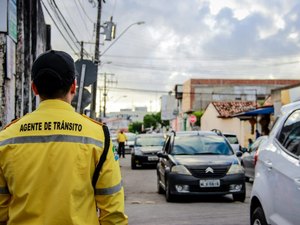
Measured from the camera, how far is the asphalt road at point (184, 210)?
872 centimetres

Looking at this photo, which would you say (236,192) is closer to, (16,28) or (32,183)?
(16,28)

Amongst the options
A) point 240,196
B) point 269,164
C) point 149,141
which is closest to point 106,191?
point 269,164

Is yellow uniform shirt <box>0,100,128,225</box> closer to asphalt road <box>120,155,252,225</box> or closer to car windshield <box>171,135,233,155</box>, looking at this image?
asphalt road <box>120,155,252,225</box>

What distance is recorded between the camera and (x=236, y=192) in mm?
10992

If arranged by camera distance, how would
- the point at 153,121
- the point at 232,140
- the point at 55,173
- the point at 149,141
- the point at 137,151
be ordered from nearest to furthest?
1. the point at 55,173
2. the point at 137,151
3. the point at 232,140
4. the point at 149,141
5. the point at 153,121

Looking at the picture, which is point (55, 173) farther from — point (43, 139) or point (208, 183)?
point (208, 183)

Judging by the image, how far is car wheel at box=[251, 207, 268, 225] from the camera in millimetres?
5297

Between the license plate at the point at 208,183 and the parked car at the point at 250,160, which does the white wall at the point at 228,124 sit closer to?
the parked car at the point at 250,160

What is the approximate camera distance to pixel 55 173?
8.18 feet

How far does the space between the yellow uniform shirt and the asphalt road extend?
240 inches

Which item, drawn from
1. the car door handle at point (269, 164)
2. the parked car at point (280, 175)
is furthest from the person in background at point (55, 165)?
the car door handle at point (269, 164)

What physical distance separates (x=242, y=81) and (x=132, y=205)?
6617 cm

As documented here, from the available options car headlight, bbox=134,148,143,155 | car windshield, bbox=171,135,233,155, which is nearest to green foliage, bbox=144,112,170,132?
car headlight, bbox=134,148,143,155

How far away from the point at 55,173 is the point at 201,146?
9.78 m
